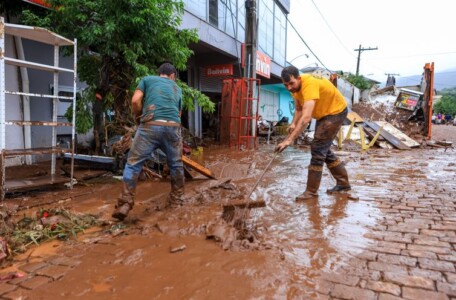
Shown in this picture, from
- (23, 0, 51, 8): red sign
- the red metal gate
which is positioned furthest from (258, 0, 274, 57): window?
(23, 0, 51, 8): red sign

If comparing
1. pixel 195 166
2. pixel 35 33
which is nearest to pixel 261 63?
pixel 195 166

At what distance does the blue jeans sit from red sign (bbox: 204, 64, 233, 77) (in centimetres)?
921

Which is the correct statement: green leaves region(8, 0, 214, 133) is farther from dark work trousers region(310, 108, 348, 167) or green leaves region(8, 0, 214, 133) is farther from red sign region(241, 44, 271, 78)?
red sign region(241, 44, 271, 78)

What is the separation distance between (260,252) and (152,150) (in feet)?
5.90

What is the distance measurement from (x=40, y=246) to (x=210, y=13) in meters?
10.2

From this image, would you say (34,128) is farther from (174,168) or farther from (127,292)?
(127,292)

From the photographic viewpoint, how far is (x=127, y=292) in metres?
2.15

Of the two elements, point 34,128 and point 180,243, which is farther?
point 34,128

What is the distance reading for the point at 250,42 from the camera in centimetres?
1191

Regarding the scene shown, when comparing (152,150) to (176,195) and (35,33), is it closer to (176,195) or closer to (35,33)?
(176,195)

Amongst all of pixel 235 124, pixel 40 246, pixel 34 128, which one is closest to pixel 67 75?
pixel 34 128

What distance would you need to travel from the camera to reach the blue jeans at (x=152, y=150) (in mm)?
3631

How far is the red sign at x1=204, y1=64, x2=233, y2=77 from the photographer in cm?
1272

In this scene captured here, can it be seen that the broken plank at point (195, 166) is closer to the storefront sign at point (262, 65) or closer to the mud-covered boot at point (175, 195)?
the mud-covered boot at point (175, 195)
